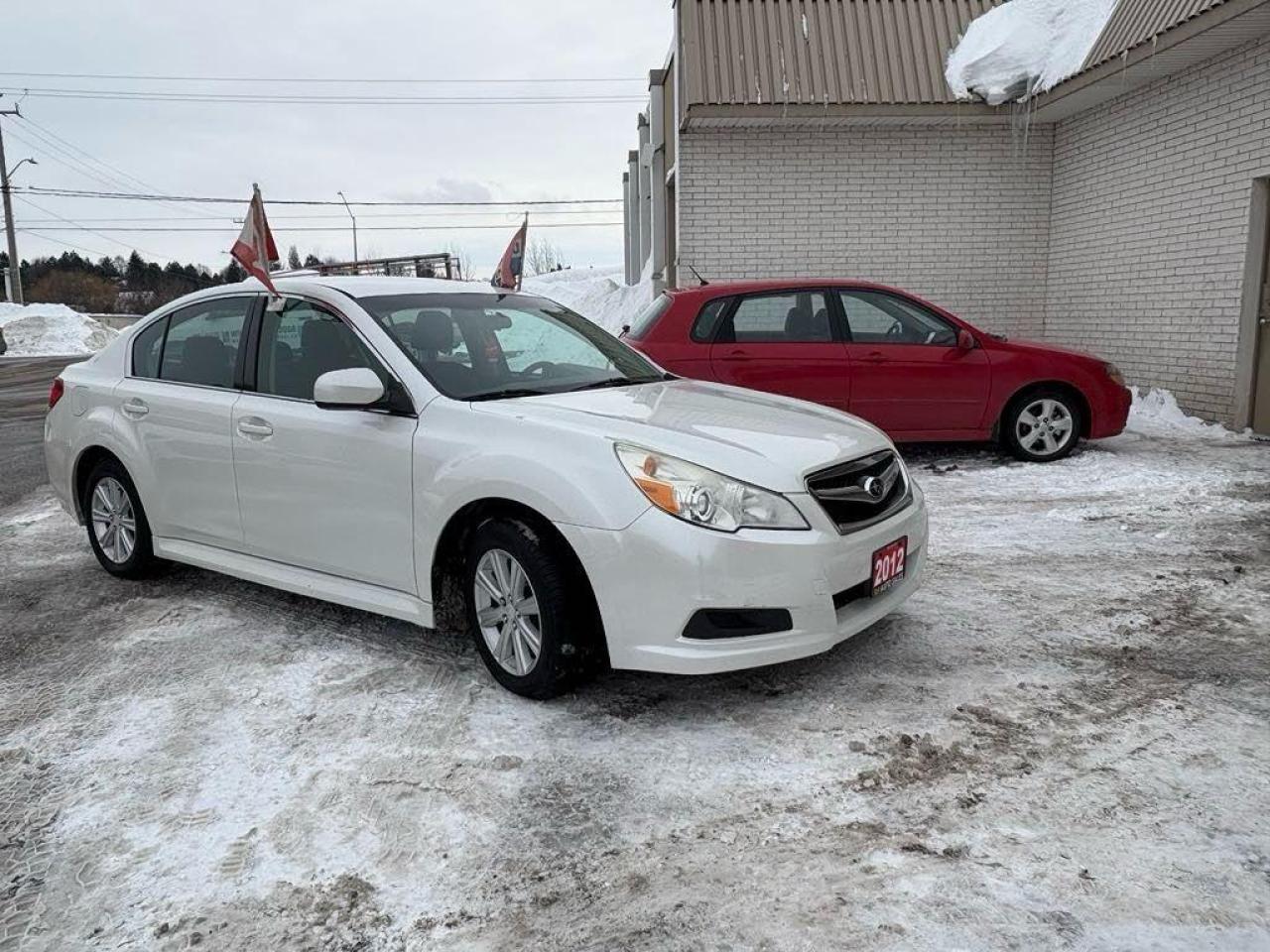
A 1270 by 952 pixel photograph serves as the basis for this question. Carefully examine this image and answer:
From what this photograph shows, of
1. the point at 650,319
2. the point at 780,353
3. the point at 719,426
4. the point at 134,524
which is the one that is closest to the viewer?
the point at 719,426

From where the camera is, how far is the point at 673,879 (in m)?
2.50

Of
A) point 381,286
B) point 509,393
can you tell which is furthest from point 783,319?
point 509,393

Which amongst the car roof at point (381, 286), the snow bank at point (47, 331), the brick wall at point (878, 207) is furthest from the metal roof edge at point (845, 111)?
the snow bank at point (47, 331)

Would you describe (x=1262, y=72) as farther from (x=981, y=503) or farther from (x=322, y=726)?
(x=322, y=726)

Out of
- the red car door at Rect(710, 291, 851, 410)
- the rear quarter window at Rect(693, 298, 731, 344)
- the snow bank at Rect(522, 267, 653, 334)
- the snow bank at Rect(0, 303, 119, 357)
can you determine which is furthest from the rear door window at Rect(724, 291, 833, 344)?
Answer: the snow bank at Rect(0, 303, 119, 357)

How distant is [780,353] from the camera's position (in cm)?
796

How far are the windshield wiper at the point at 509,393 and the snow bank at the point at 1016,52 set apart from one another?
9.41 metres

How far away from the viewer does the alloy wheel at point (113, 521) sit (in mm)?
5141

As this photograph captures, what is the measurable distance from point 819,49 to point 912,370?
572cm

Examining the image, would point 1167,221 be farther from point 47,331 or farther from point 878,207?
point 47,331

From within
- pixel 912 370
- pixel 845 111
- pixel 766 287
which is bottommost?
pixel 912 370

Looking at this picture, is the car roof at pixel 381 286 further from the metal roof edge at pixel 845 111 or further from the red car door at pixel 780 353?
the metal roof edge at pixel 845 111

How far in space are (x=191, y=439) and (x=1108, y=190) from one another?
414 inches

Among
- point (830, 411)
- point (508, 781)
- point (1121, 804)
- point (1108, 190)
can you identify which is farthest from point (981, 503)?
point (1108, 190)
